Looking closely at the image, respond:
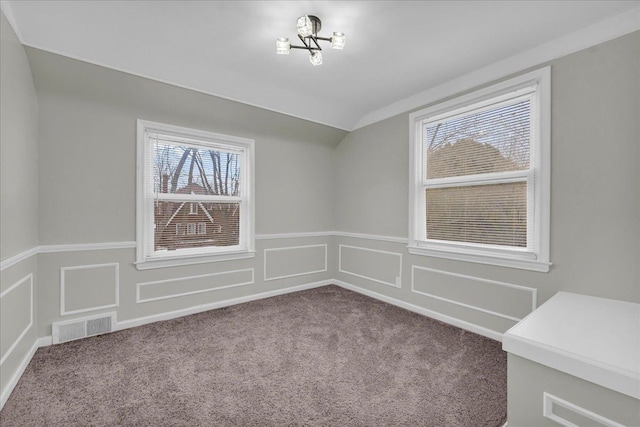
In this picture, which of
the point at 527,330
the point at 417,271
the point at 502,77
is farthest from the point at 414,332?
the point at 502,77

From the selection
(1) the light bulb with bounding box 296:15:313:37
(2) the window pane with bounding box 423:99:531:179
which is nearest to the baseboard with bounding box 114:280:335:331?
(2) the window pane with bounding box 423:99:531:179

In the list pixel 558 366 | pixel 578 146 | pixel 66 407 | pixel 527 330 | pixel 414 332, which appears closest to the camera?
pixel 558 366

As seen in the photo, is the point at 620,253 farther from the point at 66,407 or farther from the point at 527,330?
the point at 66,407

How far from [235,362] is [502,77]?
10.9ft

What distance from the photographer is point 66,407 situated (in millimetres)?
1677

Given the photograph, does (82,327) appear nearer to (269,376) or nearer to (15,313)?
(15,313)

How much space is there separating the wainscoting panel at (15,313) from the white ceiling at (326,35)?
1795 millimetres

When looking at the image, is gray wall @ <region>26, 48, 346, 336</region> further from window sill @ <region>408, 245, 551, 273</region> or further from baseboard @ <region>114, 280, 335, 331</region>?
window sill @ <region>408, 245, 551, 273</region>

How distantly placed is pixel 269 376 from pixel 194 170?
235cm

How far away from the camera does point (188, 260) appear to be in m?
3.13

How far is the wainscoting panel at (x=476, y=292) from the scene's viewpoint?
2.41m

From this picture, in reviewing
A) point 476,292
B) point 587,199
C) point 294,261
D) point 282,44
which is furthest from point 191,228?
point 587,199

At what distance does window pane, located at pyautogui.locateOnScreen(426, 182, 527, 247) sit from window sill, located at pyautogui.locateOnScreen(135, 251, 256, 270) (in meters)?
2.27

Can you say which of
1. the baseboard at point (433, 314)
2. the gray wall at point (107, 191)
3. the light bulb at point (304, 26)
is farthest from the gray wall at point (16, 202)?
the baseboard at point (433, 314)
